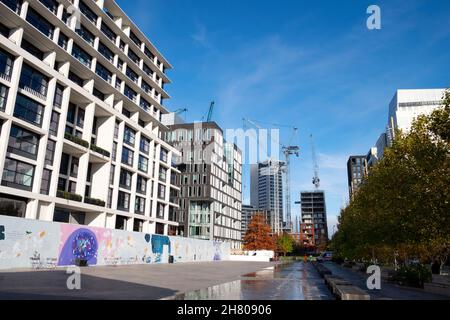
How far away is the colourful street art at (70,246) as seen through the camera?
28.2 metres

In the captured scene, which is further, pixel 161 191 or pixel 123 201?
pixel 161 191

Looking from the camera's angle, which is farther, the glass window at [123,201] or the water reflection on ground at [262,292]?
the glass window at [123,201]

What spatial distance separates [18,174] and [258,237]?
74071 millimetres

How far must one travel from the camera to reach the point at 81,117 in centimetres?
4997

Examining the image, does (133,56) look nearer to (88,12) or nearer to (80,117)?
(88,12)

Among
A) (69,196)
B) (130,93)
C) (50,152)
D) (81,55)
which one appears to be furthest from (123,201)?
(81,55)

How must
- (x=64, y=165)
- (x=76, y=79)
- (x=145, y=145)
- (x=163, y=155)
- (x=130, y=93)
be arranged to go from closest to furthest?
(x=64, y=165) < (x=76, y=79) < (x=130, y=93) < (x=145, y=145) < (x=163, y=155)

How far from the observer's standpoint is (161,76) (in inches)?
2810

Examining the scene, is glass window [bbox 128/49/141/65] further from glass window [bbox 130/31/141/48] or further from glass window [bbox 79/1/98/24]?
glass window [bbox 79/1/98/24]

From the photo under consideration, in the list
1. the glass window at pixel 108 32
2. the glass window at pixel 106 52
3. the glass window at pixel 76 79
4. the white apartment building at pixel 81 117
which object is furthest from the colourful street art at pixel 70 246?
the glass window at pixel 108 32

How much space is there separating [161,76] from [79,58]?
24289mm

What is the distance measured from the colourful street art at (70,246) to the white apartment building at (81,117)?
5.75 m

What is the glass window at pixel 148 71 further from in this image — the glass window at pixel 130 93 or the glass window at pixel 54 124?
the glass window at pixel 54 124
